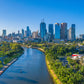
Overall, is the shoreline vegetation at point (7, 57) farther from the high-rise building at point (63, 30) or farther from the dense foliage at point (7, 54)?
the high-rise building at point (63, 30)

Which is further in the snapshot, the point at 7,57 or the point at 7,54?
the point at 7,54

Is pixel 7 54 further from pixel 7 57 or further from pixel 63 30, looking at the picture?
pixel 63 30

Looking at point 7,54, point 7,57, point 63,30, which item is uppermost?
point 63,30

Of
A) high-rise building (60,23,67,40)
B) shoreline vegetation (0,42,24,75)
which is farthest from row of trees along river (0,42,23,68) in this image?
high-rise building (60,23,67,40)

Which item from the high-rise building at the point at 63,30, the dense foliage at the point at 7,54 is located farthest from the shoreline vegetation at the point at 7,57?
the high-rise building at the point at 63,30

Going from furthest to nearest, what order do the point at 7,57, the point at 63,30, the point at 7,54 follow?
the point at 63,30 < the point at 7,54 < the point at 7,57

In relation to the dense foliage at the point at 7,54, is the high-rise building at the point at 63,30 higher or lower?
higher

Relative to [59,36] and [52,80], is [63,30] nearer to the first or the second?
[59,36]

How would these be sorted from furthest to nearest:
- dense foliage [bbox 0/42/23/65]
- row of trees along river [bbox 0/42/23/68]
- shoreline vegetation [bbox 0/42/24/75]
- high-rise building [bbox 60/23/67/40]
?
high-rise building [bbox 60/23/67/40] → dense foliage [bbox 0/42/23/65] → row of trees along river [bbox 0/42/23/68] → shoreline vegetation [bbox 0/42/24/75]

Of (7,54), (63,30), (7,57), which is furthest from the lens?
(63,30)

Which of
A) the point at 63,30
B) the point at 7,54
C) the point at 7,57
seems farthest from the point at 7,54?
the point at 63,30

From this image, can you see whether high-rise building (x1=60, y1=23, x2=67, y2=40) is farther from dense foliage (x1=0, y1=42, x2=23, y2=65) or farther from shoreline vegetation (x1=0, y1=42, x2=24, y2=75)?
shoreline vegetation (x1=0, y1=42, x2=24, y2=75)

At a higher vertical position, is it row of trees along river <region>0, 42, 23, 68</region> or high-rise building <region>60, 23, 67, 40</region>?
high-rise building <region>60, 23, 67, 40</region>

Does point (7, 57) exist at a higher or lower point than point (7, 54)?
lower
